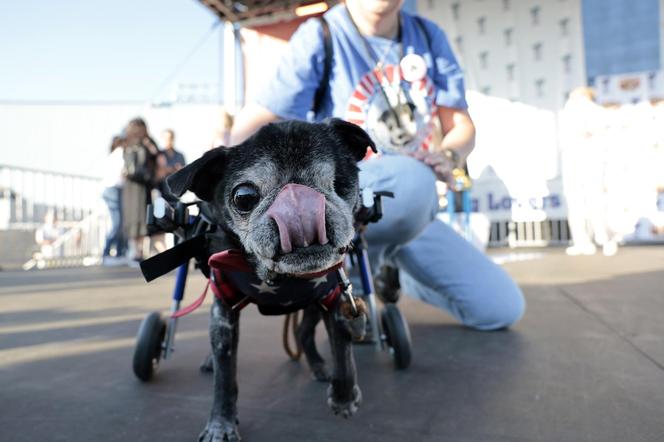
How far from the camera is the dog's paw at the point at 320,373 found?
1.50 m

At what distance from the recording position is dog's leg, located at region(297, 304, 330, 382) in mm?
1509

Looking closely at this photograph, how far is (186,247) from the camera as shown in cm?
119

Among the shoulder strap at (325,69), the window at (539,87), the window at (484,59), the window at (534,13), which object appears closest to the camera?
the shoulder strap at (325,69)

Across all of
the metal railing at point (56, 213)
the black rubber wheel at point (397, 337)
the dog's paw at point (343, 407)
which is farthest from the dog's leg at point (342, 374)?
the metal railing at point (56, 213)

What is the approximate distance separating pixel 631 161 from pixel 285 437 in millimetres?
10078

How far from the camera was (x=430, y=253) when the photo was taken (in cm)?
232

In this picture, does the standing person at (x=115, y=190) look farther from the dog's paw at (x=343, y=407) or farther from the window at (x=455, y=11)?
the window at (x=455, y=11)

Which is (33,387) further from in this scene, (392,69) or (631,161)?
(631,161)

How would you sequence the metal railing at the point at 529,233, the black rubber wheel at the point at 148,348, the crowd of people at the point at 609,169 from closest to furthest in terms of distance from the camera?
1. the black rubber wheel at the point at 148,348
2. the crowd of people at the point at 609,169
3. the metal railing at the point at 529,233

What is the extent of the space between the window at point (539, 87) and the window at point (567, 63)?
681 millimetres

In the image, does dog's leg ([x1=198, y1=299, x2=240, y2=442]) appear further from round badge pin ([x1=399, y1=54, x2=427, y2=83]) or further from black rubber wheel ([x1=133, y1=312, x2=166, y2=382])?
round badge pin ([x1=399, y1=54, x2=427, y2=83])

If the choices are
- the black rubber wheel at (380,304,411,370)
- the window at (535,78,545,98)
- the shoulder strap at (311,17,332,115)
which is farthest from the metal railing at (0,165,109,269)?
the window at (535,78,545,98)

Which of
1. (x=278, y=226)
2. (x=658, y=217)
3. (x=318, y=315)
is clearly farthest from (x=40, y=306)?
(x=658, y=217)

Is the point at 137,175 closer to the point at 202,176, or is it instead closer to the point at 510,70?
the point at 202,176
